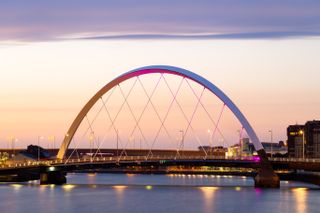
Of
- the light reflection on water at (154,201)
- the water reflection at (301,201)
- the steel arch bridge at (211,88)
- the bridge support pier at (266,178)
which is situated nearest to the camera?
the water reflection at (301,201)

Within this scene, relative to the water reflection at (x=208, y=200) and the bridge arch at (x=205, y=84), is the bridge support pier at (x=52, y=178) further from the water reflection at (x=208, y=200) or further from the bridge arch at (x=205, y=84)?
the water reflection at (x=208, y=200)

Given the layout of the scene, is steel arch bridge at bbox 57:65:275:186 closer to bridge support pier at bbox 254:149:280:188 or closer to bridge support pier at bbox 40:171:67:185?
bridge support pier at bbox 254:149:280:188

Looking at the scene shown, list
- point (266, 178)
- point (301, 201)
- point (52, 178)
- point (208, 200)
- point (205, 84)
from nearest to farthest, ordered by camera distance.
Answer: point (301, 201) < point (208, 200) < point (205, 84) < point (266, 178) < point (52, 178)

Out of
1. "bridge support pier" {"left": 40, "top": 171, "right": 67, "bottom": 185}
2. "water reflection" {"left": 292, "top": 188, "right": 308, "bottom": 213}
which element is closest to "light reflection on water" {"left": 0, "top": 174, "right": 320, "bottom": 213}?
"water reflection" {"left": 292, "top": 188, "right": 308, "bottom": 213}

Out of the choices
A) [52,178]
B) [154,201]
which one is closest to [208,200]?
[154,201]

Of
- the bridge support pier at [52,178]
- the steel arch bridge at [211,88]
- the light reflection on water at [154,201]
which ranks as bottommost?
the light reflection on water at [154,201]

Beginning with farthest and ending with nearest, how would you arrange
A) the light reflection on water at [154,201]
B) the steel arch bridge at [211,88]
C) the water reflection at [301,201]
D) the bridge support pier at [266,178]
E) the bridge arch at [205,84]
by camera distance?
the bridge support pier at [266,178], the bridge arch at [205,84], the steel arch bridge at [211,88], the light reflection on water at [154,201], the water reflection at [301,201]

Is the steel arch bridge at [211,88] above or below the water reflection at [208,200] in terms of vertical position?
above

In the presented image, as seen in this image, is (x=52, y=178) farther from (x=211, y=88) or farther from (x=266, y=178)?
(x=266, y=178)

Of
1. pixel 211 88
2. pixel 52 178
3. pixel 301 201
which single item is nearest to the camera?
pixel 301 201

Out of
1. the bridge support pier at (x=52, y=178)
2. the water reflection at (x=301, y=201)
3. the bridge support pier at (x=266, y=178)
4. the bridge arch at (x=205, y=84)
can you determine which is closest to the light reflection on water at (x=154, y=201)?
the water reflection at (x=301, y=201)

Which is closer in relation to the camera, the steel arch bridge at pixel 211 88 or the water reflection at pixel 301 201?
the water reflection at pixel 301 201

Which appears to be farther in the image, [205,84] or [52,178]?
[52,178]

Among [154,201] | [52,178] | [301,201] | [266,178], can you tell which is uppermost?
[266,178]
